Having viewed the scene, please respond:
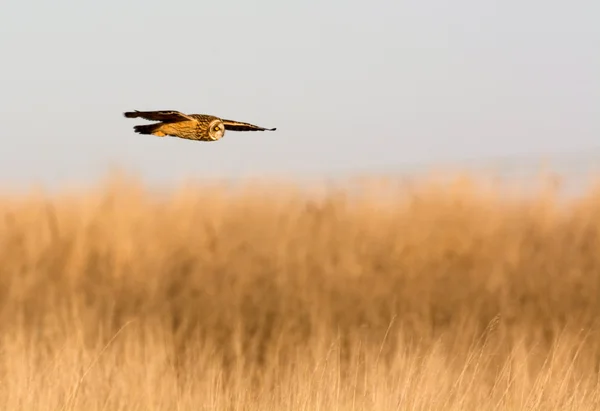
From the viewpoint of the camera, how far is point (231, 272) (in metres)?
8.05

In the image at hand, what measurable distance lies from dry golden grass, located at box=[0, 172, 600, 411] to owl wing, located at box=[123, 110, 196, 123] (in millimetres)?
2977

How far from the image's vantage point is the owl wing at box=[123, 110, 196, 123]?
331cm

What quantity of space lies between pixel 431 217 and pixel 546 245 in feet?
3.53

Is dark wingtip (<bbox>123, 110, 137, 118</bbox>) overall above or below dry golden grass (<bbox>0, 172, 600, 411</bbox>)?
above

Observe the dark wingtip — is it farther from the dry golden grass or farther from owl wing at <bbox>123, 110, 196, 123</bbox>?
the dry golden grass

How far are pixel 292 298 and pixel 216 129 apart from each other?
4.70 metres

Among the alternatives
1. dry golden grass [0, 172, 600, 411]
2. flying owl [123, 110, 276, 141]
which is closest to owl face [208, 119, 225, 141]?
flying owl [123, 110, 276, 141]

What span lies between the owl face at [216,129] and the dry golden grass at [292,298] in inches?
117

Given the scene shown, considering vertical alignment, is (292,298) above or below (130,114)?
below

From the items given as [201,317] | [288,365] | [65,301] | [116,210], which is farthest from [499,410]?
[116,210]

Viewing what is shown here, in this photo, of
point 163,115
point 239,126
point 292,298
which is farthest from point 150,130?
point 292,298

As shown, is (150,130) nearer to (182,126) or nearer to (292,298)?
(182,126)

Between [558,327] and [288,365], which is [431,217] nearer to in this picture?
[558,327]

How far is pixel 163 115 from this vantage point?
11.0 feet
